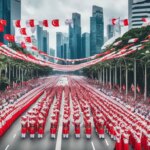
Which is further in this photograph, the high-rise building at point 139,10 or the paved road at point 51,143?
the high-rise building at point 139,10

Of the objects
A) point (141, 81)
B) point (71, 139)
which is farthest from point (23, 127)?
point (141, 81)

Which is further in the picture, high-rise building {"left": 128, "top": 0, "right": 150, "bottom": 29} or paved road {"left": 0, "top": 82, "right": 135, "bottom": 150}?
high-rise building {"left": 128, "top": 0, "right": 150, "bottom": 29}

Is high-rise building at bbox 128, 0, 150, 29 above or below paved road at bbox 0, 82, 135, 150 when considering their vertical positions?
above

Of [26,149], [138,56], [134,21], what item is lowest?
[26,149]

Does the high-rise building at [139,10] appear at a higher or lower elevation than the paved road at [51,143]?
higher

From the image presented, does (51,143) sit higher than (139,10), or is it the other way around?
(139,10)

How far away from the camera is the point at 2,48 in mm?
44094

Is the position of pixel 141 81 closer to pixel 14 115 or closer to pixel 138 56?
pixel 138 56

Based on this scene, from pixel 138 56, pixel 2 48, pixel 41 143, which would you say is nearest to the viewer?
pixel 41 143

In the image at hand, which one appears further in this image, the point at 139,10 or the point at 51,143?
the point at 139,10

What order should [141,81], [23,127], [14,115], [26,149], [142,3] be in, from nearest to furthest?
[26,149]
[23,127]
[14,115]
[141,81]
[142,3]

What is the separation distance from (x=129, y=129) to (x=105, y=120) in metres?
5.46

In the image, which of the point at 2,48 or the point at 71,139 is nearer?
the point at 71,139

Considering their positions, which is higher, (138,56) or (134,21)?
(134,21)
